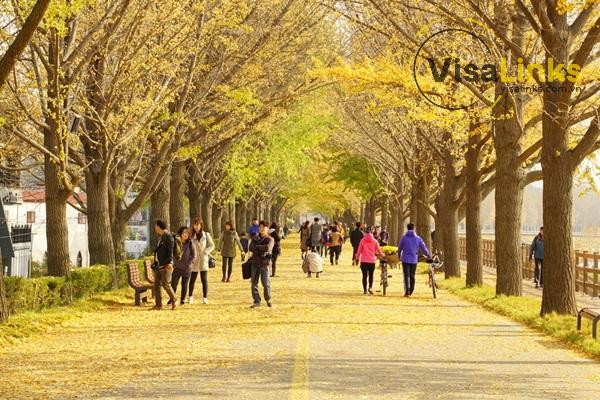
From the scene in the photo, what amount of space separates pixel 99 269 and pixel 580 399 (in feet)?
48.6

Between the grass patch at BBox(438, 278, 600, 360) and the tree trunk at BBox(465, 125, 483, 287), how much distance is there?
590mm

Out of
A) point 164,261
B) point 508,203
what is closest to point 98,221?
point 164,261

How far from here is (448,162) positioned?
3009cm

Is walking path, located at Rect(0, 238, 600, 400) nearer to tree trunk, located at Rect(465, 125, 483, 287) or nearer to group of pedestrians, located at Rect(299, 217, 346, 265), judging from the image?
tree trunk, located at Rect(465, 125, 483, 287)

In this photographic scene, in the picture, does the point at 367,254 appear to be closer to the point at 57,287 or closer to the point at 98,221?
the point at 98,221

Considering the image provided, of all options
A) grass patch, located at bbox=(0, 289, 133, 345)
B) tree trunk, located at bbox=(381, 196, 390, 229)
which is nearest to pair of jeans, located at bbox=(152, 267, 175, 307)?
grass patch, located at bbox=(0, 289, 133, 345)

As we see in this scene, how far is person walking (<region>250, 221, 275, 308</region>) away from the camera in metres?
20.4

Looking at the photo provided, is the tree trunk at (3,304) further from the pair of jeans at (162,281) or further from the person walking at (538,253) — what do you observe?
the person walking at (538,253)

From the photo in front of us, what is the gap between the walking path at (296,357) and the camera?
9.78m

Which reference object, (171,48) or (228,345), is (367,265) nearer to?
(171,48)

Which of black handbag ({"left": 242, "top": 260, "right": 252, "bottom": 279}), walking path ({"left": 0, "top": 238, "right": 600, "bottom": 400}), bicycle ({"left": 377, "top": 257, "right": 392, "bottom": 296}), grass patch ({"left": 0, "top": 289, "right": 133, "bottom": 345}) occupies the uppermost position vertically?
black handbag ({"left": 242, "top": 260, "right": 252, "bottom": 279})

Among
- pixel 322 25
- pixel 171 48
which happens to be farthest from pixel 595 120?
pixel 322 25

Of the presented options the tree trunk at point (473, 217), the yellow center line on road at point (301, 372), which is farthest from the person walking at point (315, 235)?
the yellow center line on road at point (301, 372)

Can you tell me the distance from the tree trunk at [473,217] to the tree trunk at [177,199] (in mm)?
13231
